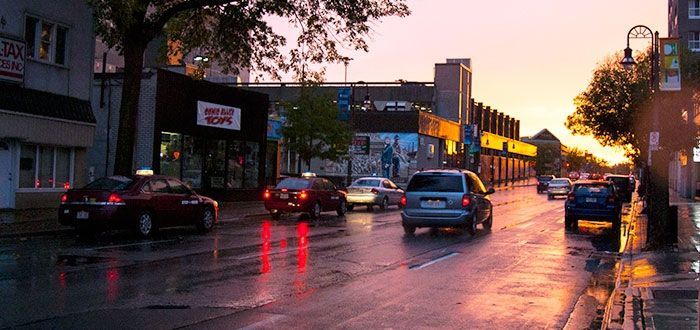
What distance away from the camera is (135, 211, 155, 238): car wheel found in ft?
56.7

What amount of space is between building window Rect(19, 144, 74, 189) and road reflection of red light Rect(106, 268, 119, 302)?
13.7 metres

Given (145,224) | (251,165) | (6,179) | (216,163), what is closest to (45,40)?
(6,179)

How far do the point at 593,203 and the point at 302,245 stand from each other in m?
11.4

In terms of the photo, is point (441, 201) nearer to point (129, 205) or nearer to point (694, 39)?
point (129, 205)

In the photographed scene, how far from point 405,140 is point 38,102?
137 feet

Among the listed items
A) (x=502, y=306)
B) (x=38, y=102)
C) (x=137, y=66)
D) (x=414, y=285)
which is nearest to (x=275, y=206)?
(x=137, y=66)

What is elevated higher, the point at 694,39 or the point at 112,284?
the point at 694,39

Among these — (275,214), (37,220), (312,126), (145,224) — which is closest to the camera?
(145,224)

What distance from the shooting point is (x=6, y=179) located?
22953 millimetres

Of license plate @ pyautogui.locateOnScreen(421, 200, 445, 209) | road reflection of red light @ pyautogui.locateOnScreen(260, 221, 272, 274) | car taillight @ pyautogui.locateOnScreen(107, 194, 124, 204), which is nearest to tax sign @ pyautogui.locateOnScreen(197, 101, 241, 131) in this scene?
road reflection of red light @ pyautogui.locateOnScreen(260, 221, 272, 274)

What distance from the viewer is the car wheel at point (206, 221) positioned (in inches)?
774

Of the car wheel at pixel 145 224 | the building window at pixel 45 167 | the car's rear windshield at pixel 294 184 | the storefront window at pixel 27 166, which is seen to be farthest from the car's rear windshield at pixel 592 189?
the storefront window at pixel 27 166

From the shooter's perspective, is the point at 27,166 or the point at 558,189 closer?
the point at 27,166

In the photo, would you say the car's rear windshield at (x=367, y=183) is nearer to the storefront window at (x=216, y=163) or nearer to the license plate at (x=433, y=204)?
the storefront window at (x=216, y=163)
